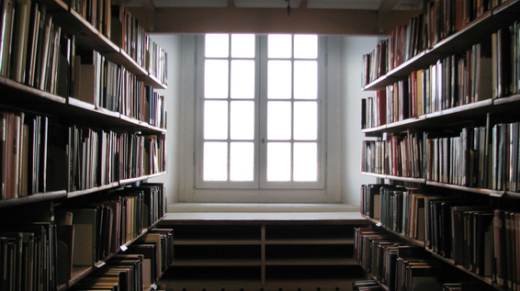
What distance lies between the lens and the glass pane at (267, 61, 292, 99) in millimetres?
4242

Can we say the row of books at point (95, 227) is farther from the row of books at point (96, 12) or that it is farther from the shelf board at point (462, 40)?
the shelf board at point (462, 40)

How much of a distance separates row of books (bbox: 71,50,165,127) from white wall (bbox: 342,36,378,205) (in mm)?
2330

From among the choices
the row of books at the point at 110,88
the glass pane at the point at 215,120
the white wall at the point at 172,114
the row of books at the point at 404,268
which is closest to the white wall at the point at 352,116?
the row of books at the point at 404,268

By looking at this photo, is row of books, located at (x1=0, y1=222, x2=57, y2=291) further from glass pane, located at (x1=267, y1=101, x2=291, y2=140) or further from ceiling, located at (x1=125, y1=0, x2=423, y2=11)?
glass pane, located at (x1=267, y1=101, x2=291, y2=140)

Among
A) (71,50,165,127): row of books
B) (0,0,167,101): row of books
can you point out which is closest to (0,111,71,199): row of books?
(0,0,167,101): row of books

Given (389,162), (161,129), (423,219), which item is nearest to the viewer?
(423,219)

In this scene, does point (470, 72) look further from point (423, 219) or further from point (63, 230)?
point (63, 230)

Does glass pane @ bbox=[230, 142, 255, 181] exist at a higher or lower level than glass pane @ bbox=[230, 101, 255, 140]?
lower

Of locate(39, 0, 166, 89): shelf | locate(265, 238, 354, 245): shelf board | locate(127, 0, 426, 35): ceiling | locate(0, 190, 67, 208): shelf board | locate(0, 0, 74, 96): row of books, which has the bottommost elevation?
locate(265, 238, 354, 245): shelf board

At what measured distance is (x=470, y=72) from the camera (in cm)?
152

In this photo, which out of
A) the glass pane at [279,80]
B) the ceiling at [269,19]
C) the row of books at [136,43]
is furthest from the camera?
the glass pane at [279,80]

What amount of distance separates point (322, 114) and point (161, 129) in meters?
2.16

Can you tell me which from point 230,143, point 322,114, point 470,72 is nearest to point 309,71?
point 322,114

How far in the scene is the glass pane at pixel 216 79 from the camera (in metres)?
4.23
